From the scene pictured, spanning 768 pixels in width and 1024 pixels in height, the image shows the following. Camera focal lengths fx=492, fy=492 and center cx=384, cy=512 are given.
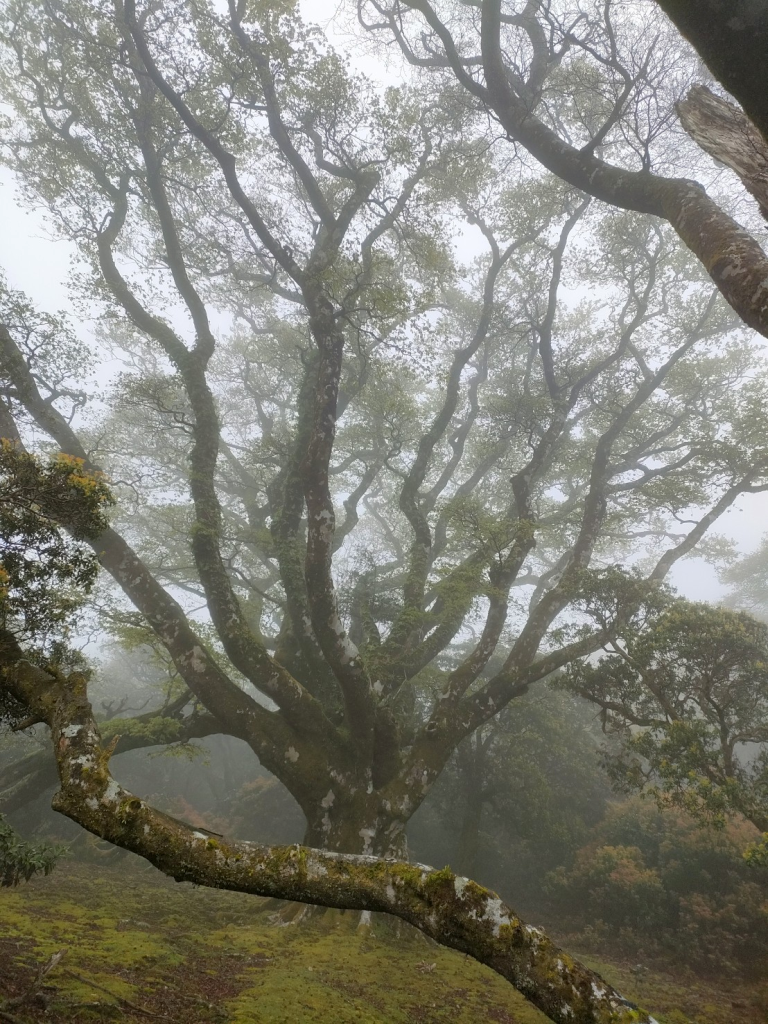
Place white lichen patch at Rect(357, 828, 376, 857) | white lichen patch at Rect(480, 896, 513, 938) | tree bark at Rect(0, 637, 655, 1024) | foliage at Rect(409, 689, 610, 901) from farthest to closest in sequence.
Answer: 1. foliage at Rect(409, 689, 610, 901)
2. white lichen patch at Rect(357, 828, 376, 857)
3. white lichen patch at Rect(480, 896, 513, 938)
4. tree bark at Rect(0, 637, 655, 1024)

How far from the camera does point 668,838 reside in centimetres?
1297

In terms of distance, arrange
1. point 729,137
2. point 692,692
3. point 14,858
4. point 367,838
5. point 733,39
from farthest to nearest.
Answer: point 367,838 < point 692,692 < point 14,858 < point 729,137 < point 733,39

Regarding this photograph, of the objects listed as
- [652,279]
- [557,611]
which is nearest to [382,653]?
[557,611]

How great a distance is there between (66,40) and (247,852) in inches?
651

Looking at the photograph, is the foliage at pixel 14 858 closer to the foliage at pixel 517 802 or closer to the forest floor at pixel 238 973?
the forest floor at pixel 238 973

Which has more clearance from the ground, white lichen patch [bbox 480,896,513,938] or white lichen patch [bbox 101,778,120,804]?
white lichen patch [bbox 480,896,513,938]

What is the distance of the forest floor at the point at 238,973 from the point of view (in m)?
4.66

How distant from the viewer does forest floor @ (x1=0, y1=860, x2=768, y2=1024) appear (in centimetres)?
466

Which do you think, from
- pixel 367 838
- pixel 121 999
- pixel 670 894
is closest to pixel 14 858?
pixel 121 999

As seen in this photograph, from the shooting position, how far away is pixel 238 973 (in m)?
6.11

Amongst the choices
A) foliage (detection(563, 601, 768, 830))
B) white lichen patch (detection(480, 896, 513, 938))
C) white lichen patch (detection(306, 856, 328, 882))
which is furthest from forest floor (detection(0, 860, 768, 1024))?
white lichen patch (detection(480, 896, 513, 938))

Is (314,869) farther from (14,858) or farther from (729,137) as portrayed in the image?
(729,137)

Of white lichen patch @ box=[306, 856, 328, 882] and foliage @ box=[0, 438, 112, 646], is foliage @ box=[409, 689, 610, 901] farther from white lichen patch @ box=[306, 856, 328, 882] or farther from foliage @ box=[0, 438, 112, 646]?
foliage @ box=[0, 438, 112, 646]

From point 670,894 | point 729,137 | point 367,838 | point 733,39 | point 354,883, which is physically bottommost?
point 670,894
